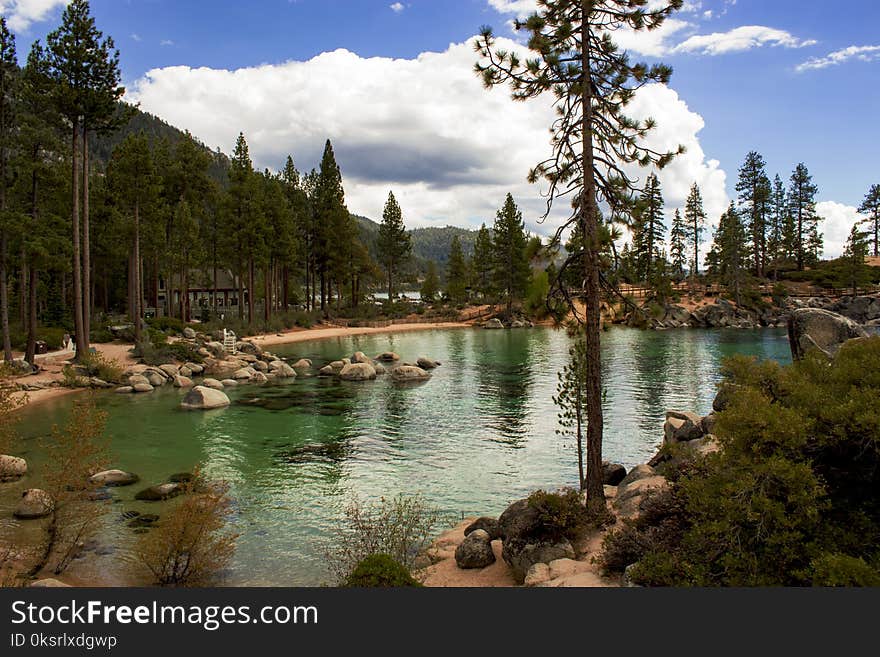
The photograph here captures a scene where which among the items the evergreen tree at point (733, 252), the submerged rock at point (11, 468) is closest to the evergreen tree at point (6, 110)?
the submerged rock at point (11, 468)

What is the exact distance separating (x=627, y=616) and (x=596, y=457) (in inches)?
226

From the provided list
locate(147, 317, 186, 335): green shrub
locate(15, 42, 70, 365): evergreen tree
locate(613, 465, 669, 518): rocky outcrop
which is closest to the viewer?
locate(613, 465, 669, 518): rocky outcrop

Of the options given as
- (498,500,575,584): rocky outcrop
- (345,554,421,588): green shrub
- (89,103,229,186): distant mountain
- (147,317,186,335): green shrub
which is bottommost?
(498,500,575,584): rocky outcrop

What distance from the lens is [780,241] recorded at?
84250 mm

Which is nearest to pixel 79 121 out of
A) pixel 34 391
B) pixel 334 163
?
pixel 34 391

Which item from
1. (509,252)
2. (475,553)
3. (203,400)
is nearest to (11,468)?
(203,400)

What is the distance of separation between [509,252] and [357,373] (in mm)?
49060

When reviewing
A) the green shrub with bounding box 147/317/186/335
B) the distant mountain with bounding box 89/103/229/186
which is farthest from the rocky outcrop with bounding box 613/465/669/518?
the distant mountain with bounding box 89/103/229/186

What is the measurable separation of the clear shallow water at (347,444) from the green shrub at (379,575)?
3.09m

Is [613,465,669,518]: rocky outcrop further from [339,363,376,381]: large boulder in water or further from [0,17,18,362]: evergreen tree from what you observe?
[0,17,18,362]: evergreen tree

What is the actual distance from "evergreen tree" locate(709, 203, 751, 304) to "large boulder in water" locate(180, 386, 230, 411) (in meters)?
67.9

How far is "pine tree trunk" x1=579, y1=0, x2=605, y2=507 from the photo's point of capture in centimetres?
1123

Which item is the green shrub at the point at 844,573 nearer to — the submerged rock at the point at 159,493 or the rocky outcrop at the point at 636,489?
the rocky outcrop at the point at 636,489

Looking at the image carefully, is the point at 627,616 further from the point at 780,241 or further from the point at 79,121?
the point at 780,241
